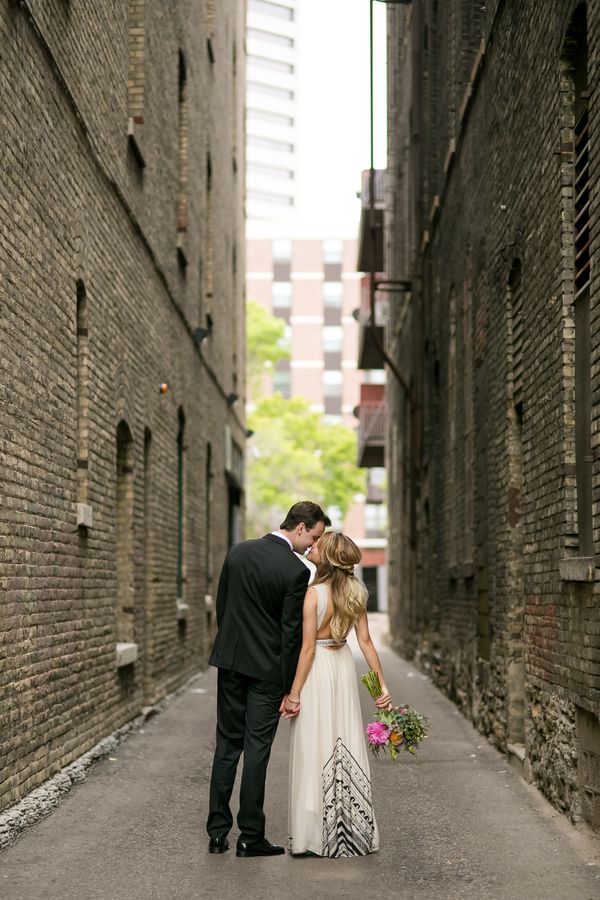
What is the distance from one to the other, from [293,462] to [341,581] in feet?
177

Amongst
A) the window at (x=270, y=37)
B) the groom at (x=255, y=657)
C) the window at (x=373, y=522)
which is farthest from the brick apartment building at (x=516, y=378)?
the window at (x=270, y=37)

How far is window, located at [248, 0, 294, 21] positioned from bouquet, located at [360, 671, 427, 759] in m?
99.2

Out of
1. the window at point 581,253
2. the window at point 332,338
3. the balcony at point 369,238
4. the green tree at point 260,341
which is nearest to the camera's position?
the window at point 581,253

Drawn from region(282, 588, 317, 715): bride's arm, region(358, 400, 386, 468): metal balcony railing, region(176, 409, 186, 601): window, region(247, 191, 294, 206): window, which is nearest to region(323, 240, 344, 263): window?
region(247, 191, 294, 206): window

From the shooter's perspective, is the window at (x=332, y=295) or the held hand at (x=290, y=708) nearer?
the held hand at (x=290, y=708)

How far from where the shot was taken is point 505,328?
11.0m

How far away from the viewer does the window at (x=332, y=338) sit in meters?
81.9

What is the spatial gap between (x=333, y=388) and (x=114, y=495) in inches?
2755

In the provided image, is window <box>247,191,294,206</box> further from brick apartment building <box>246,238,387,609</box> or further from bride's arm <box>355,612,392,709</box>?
bride's arm <box>355,612,392,709</box>

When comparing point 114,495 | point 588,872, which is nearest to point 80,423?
point 114,495

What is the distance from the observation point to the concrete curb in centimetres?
738

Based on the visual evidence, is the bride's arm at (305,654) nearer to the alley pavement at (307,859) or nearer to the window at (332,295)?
the alley pavement at (307,859)

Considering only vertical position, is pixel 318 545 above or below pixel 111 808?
above

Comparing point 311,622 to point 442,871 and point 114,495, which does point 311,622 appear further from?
point 114,495
